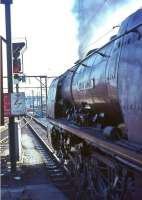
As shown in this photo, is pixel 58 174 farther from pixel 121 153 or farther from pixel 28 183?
pixel 121 153

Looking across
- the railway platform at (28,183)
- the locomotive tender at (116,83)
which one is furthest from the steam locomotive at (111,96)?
the railway platform at (28,183)

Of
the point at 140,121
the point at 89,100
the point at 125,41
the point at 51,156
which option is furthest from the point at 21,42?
the point at 140,121

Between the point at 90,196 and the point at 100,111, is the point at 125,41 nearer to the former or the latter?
the point at 100,111

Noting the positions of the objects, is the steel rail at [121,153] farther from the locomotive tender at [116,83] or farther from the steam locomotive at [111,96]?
the locomotive tender at [116,83]

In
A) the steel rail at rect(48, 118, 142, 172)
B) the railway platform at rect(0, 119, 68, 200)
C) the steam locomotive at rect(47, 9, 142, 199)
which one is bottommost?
the railway platform at rect(0, 119, 68, 200)

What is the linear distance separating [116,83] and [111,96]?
0.55 meters

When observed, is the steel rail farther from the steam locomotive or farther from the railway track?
the railway track

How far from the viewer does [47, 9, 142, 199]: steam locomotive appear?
6.22m

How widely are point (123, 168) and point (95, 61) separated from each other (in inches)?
129

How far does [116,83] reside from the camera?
7.25m

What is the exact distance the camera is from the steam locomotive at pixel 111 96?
20.4 feet

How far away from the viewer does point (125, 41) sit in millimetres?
7059

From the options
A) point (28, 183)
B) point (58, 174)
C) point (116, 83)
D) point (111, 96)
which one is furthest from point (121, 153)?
point (58, 174)

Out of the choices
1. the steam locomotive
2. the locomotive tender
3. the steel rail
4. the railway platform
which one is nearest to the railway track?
the railway platform
